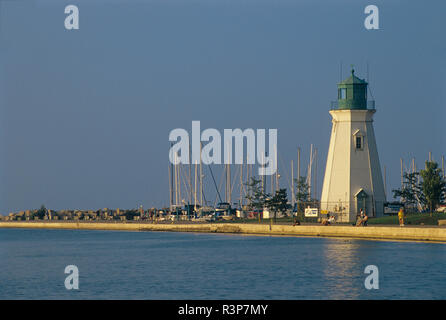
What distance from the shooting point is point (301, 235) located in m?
61.9

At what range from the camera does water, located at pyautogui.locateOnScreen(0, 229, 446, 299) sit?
35.3m

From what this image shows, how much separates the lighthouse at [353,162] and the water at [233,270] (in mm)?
4447

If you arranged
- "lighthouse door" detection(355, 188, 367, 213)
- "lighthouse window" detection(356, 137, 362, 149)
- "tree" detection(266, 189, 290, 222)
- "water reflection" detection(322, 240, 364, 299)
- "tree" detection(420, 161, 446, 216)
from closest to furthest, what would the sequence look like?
1. "water reflection" detection(322, 240, 364, 299)
2. "lighthouse door" detection(355, 188, 367, 213)
3. "lighthouse window" detection(356, 137, 362, 149)
4. "tree" detection(420, 161, 446, 216)
5. "tree" detection(266, 189, 290, 222)

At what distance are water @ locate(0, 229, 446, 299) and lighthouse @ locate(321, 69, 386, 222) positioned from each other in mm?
4447

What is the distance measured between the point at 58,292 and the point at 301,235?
28711 millimetres

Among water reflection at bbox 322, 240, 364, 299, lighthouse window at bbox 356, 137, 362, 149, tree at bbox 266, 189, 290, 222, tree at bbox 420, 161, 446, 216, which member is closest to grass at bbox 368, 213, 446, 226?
tree at bbox 420, 161, 446, 216

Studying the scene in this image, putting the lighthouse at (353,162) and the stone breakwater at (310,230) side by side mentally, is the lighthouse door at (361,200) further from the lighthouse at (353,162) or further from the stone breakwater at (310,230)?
the stone breakwater at (310,230)

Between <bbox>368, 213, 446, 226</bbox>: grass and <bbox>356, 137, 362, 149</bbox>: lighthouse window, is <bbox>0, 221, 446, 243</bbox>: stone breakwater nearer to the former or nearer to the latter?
<bbox>368, 213, 446, 226</bbox>: grass

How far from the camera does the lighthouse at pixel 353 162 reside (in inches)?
2559

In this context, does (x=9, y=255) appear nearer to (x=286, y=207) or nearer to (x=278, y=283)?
(x=278, y=283)

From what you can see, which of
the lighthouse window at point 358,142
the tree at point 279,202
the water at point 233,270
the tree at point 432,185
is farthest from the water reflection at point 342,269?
the tree at point 279,202
